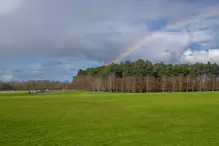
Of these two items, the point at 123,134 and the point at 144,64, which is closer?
the point at 123,134

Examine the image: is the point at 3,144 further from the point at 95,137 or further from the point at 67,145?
the point at 95,137

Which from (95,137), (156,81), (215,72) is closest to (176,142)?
(95,137)

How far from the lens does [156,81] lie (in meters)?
178

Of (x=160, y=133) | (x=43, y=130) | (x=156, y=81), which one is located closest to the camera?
(x=160, y=133)

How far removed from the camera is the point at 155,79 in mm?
180000

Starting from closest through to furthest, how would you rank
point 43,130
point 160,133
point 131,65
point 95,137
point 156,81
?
point 95,137
point 160,133
point 43,130
point 156,81
point 131,65

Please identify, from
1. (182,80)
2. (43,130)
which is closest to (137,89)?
(182,80)

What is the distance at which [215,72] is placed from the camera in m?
199

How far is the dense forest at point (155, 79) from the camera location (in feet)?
583

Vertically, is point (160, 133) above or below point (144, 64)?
below

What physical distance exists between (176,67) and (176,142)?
187m

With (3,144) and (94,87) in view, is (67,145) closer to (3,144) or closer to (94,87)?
(3,144)

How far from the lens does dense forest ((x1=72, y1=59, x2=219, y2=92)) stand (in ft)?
583

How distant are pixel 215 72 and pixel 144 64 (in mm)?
54332
